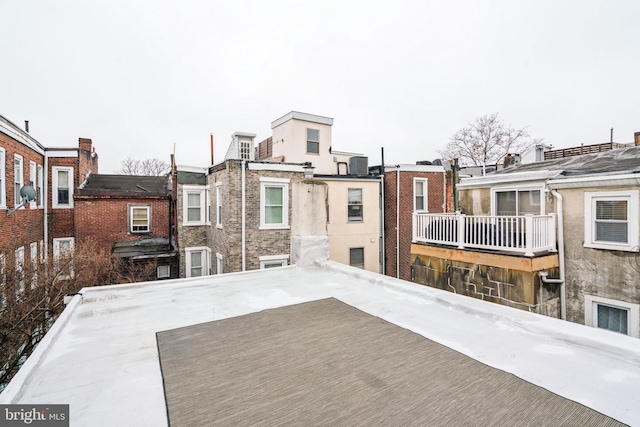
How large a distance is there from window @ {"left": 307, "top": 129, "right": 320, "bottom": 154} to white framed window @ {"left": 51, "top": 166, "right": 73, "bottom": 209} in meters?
11.8

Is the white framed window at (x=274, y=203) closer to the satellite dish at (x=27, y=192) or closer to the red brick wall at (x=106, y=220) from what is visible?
the satellite dish at (x=27, y=192)

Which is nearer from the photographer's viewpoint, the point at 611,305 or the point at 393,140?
the point at 611,305

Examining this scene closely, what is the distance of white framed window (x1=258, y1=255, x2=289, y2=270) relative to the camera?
11258 millimetres

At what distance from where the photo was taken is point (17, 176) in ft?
33.0

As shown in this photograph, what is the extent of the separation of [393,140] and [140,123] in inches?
1055

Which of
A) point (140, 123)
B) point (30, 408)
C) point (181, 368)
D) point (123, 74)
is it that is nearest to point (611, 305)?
point (181, 368)

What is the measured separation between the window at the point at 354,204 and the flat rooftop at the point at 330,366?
10033 millimetres

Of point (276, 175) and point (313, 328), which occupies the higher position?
point (276, 175)

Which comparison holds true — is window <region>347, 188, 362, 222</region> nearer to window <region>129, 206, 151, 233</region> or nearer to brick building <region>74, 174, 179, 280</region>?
brick building <region>74, 174, 179, 280</region>

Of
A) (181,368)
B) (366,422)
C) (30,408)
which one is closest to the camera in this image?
→ (366,422)

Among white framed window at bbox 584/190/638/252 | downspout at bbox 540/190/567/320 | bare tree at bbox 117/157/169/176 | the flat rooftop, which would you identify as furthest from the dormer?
bare tree at bbox 117/157/169/176

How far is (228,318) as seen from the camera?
395cm

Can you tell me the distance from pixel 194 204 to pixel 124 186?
6020 millimetres

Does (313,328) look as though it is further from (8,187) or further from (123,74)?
(123,74)
